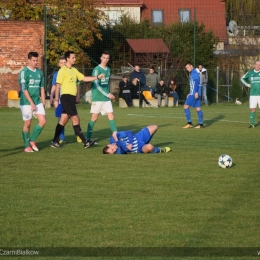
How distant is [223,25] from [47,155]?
41790mm

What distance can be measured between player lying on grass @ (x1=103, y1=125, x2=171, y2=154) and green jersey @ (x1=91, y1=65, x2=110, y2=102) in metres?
2.31

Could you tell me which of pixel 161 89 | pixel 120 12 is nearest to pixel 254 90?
pixel 161 89

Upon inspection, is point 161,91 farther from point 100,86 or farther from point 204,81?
point 100,86

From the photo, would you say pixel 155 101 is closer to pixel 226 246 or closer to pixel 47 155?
pixel 47 155

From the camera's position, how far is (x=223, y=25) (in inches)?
2122

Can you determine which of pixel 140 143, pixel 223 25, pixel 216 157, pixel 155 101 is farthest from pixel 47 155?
pixel 223 25

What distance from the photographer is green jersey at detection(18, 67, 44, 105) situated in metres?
14.2

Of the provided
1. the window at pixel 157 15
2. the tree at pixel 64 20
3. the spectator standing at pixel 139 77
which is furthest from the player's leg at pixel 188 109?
the window at pixel 157 15

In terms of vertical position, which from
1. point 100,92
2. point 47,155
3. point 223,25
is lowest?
point 47,155

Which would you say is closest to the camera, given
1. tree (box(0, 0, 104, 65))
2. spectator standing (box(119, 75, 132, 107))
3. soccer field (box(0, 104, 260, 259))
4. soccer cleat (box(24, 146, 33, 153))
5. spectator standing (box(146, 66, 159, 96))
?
soccer field (box(0, 104, 260, 259))

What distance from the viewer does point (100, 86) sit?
15805mm

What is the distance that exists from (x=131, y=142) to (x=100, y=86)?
261 cm

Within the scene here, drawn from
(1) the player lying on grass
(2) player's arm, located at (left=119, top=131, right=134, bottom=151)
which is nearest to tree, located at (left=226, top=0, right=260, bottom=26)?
(1) the player lying on grass

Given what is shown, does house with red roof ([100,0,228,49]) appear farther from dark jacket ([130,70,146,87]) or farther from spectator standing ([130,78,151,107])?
spectator standing ([130,78,151,107])
